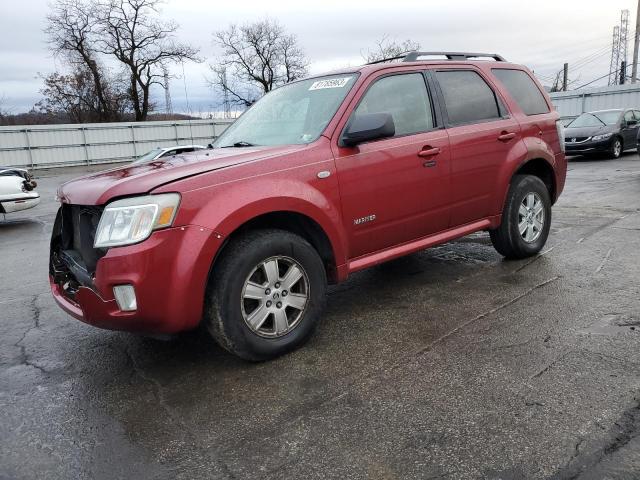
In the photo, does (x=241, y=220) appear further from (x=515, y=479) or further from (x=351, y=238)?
(x=515, y=479)

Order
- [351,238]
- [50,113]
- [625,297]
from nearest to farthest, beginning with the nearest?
[351,238] → [625,297] → [50,113]

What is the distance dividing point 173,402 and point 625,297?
11.1ft

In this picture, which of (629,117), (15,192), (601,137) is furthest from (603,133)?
(15,192)

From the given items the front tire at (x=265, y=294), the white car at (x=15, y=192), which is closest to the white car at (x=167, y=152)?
the white car at (x=15, y=192)

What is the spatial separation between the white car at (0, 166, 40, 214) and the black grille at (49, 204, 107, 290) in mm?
7713

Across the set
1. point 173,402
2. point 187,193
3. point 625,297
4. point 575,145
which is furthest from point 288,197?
point 575,145

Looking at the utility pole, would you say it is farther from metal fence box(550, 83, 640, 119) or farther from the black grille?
the black grille

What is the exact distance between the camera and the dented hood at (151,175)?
294 centimetres

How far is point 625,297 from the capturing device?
4027 mm

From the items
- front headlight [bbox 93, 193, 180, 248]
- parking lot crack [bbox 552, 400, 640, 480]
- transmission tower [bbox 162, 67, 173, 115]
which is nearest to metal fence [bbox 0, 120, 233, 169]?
transmission tower [bbox 162, 67, 173, 115]

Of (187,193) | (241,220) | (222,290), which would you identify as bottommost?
(222,290)

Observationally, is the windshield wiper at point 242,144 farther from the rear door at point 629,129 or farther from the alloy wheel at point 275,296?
the rear door at point 629,129

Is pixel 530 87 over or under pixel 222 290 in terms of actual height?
over

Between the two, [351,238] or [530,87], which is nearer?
[351,238]
